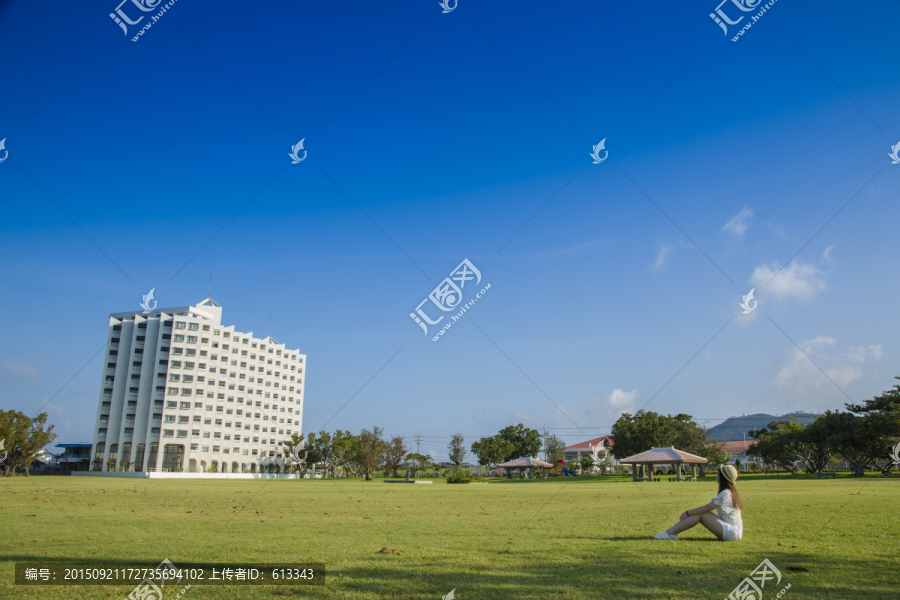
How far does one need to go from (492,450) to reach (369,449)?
19716 mm

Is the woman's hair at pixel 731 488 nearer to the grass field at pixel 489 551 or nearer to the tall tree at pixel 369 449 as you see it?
the grass field at pixel 489 551

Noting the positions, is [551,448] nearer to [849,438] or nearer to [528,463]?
[528,463]

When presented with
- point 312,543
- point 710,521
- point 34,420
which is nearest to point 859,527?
point 710,521

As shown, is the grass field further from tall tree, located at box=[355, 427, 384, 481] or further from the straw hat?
tall tree, located at box=[355, 427, 384, 481]

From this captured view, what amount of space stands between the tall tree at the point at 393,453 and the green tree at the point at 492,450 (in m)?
12.4

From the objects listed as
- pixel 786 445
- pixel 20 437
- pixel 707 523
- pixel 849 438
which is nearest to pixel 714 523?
pixel 707 523

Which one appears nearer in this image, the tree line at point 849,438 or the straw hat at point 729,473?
the straw hat at point 729,473

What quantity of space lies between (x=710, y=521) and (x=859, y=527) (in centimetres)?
413

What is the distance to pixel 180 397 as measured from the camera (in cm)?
9462

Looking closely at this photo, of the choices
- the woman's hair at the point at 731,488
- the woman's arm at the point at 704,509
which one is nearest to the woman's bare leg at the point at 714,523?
the woman's arm at the point at 704,509

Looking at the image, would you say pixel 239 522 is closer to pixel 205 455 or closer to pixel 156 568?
pixel 156 568

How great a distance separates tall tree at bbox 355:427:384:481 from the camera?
7906 cm

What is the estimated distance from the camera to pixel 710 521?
323 inches

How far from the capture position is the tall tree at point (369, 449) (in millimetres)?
79062
